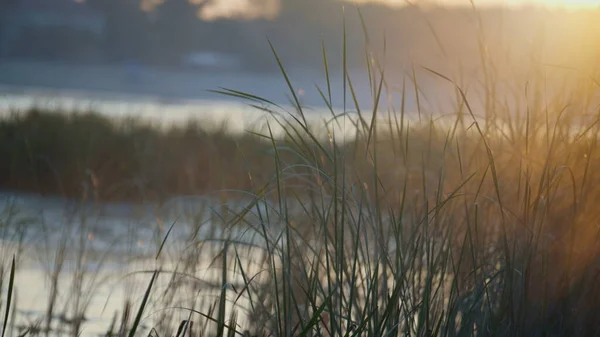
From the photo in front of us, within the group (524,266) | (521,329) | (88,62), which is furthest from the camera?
(88,62)

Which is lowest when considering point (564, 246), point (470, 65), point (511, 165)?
point (564, 246)

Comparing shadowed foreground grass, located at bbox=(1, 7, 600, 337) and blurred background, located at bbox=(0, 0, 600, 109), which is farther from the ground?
blurred background, located at bbox=(0, 0, 600, 109)

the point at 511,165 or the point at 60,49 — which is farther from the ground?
the point at 60,49

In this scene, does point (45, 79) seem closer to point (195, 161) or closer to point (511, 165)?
point (195, 161)

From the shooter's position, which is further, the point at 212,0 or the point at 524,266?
the point at 212,0

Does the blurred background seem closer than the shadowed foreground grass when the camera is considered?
No

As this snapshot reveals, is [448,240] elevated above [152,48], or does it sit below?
below

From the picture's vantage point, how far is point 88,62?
50.8 feet

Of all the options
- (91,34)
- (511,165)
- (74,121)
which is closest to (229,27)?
(91,34)

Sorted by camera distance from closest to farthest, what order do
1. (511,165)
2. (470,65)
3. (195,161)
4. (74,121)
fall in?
(511,165) → (470,65) → (195,161) → (74,121)

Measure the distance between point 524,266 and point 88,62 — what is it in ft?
47.9

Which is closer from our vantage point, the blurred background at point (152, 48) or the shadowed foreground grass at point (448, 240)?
the shadowed foreground grass at point (448, 240)

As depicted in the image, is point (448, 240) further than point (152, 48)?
No

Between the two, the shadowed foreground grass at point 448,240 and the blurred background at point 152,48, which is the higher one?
the blurred background at point 152,48
